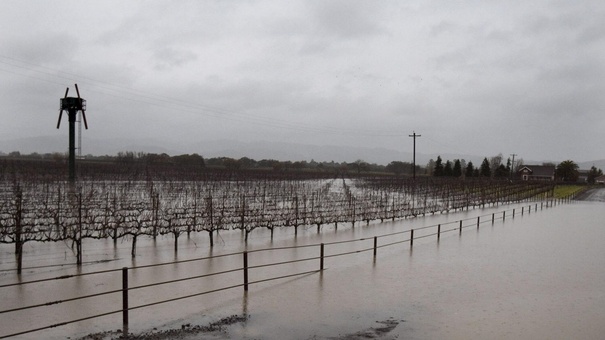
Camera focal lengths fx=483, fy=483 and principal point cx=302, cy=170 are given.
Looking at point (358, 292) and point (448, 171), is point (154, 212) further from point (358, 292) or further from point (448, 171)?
point (448, 171)

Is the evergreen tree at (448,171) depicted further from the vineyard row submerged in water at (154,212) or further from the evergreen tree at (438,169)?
the vineyard row submerged in water at (154,212)

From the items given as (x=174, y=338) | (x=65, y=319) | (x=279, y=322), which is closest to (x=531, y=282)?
(x=279, y=322)

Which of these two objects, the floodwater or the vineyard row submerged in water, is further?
the vineyard row submerged in water

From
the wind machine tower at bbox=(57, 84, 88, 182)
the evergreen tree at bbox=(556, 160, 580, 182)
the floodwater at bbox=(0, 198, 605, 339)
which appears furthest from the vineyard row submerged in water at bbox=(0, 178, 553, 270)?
the evergreen tree at bbox=(556, 160, 580, 182)

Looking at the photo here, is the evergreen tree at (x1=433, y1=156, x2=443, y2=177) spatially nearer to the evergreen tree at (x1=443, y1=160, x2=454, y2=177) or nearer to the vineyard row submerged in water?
the evergreen tree at (x1=443, y1=160, x2=454, y2=177)

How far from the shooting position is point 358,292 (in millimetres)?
11320

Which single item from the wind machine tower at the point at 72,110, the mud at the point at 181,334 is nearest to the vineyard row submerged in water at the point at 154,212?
the wind machine tower at the point at 72,110

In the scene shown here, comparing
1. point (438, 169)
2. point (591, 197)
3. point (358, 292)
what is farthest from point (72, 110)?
point (438, 169)

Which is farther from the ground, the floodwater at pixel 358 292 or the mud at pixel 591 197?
the floodwater at pixel 358 292

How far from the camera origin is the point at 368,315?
9500 mm

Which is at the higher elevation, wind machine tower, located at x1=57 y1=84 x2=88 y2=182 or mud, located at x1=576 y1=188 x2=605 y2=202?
wind machine tower, located at x1=57 y1=84 x2=88 y2=182

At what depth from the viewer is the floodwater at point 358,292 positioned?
875 cm

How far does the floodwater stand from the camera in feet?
28.7

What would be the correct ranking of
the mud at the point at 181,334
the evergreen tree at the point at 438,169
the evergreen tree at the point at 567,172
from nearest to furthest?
the mud at the point at 181,334
the evergreen tree at the point at 438,169
the evergreen tree at the point at 567,172
